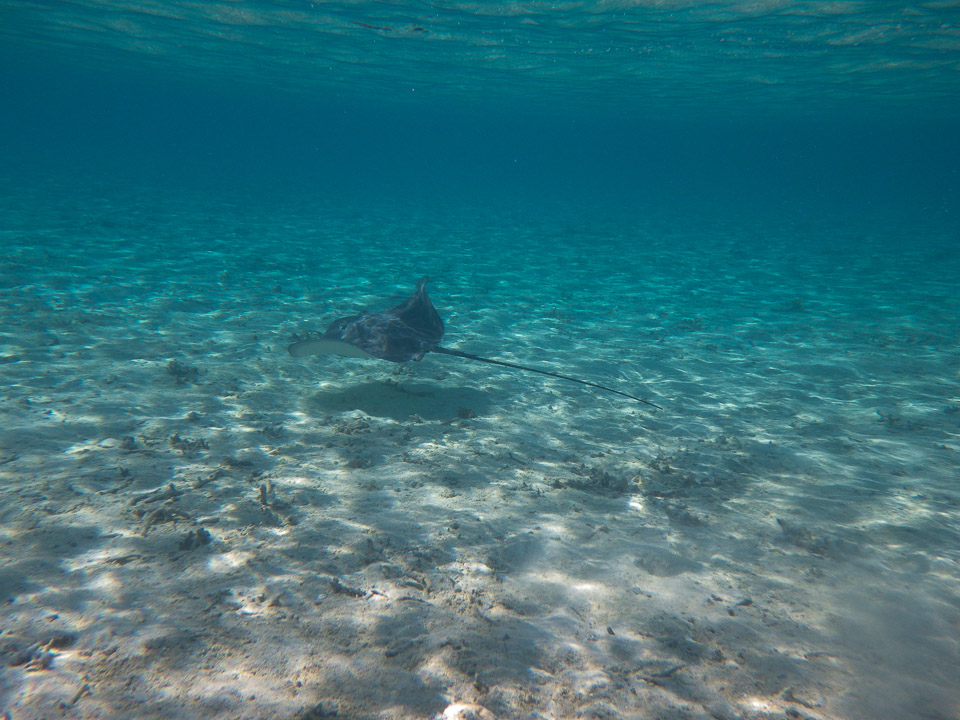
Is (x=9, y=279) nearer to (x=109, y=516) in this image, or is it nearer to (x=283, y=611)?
(x=109, y=516)

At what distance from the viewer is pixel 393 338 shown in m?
7.38

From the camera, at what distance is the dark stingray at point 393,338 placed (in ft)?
20.7

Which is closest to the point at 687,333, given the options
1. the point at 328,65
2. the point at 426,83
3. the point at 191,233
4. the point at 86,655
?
the point at 86,655

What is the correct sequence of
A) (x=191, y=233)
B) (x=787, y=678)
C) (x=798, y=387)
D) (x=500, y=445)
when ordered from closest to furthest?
(x=787, y=678) → (x=500, y=445) → (x=798, y=387) → (x=191, y=233)

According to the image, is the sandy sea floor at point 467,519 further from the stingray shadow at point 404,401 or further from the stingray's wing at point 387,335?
the stingray's wing at point 387,335

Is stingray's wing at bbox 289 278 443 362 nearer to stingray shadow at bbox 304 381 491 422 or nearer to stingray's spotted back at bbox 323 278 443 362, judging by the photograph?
stingray's spotted back at bbox 323 278 443 362

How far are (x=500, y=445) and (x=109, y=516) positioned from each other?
3947 mm

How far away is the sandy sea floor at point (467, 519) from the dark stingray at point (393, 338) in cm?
78

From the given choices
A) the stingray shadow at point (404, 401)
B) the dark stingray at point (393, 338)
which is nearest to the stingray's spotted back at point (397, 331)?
the dark stingray at point (393, 338)

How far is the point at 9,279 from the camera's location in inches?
472

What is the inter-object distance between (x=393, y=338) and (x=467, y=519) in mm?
3416

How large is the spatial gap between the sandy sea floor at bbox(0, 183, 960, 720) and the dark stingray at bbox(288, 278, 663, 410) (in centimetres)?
78

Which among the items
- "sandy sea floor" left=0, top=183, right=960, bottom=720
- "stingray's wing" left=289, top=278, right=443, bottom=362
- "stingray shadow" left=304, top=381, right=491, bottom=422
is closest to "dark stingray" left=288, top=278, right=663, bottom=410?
"stingray's wing" left=289, top=278, right=443, bottom=362

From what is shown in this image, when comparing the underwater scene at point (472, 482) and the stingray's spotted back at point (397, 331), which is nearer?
the underwater scene at point (472, 482)
